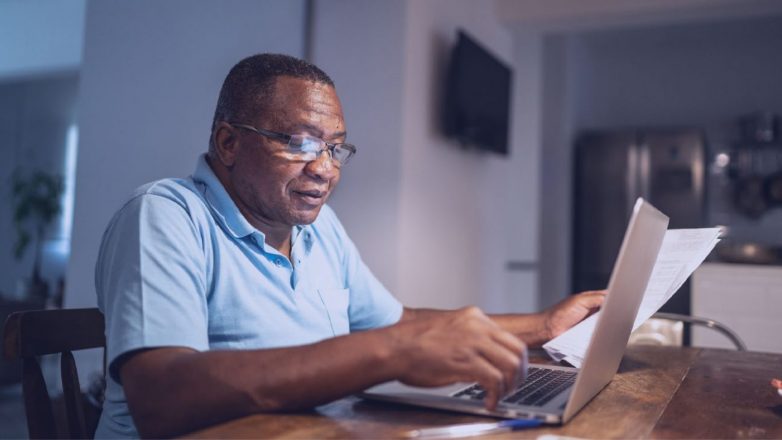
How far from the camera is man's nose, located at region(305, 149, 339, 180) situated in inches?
47.0

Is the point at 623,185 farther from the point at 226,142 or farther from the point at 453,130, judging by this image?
the point at 226,142

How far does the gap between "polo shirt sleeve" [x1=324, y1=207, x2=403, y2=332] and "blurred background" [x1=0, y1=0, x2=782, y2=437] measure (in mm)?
762

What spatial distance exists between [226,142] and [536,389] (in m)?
0.68

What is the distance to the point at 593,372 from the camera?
89cm

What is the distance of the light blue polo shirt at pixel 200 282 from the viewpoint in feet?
2.91

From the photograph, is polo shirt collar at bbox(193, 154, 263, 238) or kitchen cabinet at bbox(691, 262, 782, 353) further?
kitchen cabinet at bbox(691, 262, 782, 353)

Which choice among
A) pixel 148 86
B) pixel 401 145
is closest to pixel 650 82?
pixel 401 145

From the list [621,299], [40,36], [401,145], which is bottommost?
[621,299]

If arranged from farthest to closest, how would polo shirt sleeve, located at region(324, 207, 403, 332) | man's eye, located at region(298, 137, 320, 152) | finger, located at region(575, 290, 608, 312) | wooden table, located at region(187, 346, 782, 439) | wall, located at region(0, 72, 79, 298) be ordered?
wall, located at region(0, 72, 79, 298) → polo shirt sleeve, located at region(324, 207, 403, 332) → finger, located at region(575, 290, 608, 312) → man's eye, located at region(298, 137, 320, 152) → wooden table, located at region(187, 346, 782, 439)

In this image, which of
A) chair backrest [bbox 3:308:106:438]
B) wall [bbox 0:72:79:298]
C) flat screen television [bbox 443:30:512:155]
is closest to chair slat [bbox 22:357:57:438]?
chair backrest [bbox 3:308:106:438]

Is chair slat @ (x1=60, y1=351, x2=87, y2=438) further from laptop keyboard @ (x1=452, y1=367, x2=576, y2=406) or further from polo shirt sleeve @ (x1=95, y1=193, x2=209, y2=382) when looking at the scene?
laptop keyboard @ (x1=452, y1=367, x2=576, y2=406)

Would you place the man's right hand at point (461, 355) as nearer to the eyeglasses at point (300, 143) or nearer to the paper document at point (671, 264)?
the paper document at point (671, 264)

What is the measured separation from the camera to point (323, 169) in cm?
120

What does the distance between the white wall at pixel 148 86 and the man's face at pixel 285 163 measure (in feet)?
4.80
